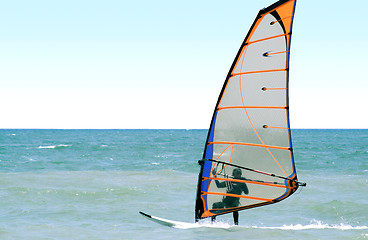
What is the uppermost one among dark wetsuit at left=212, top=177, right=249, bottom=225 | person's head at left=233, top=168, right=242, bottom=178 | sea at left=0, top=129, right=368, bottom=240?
person's head at left=233, top=168, right=242, bottom=178

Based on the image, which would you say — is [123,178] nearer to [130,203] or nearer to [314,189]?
[130,203]

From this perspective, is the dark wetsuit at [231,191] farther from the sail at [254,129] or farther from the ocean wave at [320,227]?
the ocean wave at [320,227]

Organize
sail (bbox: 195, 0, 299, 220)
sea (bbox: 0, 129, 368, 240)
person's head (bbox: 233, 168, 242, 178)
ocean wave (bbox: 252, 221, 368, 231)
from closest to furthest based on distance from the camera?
sail (bbox: 195, 0, 299, 220) < person's head (bbox: 233, 168, 242, 178) < sea (bbox: 0, 129, 368, 240) < ocean wave (bbox: 252, 221, 368, 231)

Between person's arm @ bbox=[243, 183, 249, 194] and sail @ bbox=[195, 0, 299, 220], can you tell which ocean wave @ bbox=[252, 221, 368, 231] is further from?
sail @ bbox=[195, 0, 299, 220]

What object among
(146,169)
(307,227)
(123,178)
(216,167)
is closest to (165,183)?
(123,178)

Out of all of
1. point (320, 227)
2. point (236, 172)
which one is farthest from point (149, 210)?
point (236, 172)

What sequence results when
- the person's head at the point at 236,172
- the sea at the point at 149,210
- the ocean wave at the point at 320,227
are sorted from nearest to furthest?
1. the person's head at the point at 236,172
2. the sea at the point at 149,210
3. the ocean wave at the point at 320,227

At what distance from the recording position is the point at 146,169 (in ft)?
85.0

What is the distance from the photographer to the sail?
7582 mm

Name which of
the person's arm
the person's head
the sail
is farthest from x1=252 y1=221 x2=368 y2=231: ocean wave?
the person's head

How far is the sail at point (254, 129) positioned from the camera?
7582mm

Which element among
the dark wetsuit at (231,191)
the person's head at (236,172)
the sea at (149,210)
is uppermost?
the person's head at (236,172)

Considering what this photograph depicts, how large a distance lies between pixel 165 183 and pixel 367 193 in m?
7.82

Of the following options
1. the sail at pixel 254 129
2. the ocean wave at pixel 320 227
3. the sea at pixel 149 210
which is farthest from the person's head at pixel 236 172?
the ocean wave at pixel 320 227
